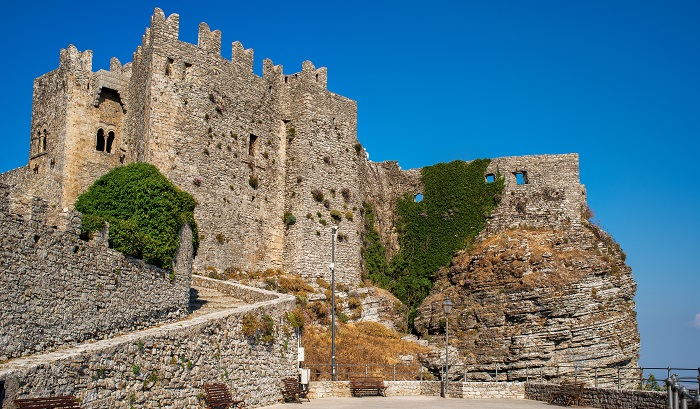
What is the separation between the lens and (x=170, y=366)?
18.3 metres

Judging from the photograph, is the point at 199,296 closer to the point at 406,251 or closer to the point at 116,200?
the point at 116,200

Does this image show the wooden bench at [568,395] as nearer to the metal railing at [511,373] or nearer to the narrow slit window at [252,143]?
the metal railing at [511,373]

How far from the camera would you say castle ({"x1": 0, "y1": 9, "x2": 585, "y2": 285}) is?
1353 inches

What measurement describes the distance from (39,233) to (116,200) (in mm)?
8488

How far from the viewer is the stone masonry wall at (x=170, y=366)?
47.6 feet

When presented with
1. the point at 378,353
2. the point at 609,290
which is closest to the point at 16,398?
the point at 378,353

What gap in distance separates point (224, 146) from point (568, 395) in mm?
19026

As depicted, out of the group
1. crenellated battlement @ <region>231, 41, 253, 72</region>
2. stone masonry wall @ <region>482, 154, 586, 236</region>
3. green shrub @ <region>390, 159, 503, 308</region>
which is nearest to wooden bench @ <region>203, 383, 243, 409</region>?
crenellated battlement @ <region>231, 41, 253, 72</region>

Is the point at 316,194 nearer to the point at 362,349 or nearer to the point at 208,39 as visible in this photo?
the point at 208,39

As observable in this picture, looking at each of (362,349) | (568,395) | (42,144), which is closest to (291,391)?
(568,395)

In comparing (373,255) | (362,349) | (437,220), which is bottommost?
(362,349)

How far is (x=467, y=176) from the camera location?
147 ft

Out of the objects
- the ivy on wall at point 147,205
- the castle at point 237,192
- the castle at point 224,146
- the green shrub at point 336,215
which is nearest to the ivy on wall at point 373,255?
the castle at point 237,192

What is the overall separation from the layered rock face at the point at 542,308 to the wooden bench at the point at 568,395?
921 cm
